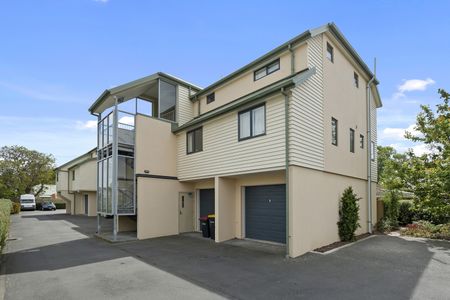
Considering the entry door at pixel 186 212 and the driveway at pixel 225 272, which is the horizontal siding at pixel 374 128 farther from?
the entry door at pixel 186 212

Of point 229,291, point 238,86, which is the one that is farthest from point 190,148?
point 229,291

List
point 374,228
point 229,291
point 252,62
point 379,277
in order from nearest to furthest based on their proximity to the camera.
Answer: point 229,291, point 379,277, point 252,62, point 374,228

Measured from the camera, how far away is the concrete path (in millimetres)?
6816

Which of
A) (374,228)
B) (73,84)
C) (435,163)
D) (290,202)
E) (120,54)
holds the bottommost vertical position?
(374,228)

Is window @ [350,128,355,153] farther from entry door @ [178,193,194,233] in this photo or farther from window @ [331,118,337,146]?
entry door @ [178,193,194,233]

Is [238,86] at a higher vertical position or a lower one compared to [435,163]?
higher

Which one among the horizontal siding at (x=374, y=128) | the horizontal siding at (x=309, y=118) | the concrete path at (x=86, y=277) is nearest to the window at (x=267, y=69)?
the horizontal siding at (x=309, y=118)

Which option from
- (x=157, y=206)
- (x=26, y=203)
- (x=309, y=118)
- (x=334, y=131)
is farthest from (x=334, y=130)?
(x=26, y=203)

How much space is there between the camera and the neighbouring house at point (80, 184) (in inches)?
1188

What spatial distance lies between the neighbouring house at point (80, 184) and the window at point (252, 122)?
2215 centimetres

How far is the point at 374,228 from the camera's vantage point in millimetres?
16609

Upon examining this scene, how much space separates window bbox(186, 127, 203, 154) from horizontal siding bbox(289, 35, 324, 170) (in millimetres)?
5479

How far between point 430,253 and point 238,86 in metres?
10.4

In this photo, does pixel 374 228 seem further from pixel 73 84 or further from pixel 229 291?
pixel 73 84
